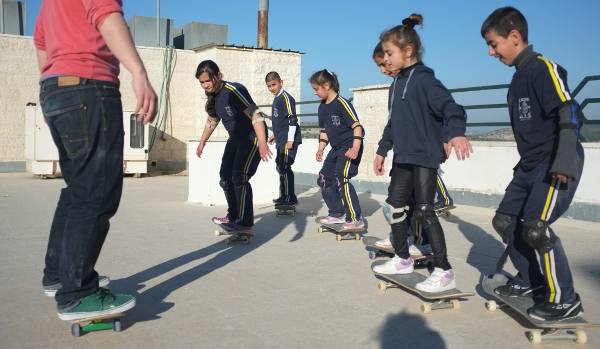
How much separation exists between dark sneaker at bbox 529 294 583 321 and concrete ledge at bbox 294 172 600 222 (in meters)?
4.81

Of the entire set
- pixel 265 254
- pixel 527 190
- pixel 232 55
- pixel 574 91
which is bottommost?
pixel 265 254

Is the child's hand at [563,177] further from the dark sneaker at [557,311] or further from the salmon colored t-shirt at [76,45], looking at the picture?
the salmon colored t-shirt at [76,45]

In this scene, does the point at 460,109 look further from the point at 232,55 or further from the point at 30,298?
the point at 232,55

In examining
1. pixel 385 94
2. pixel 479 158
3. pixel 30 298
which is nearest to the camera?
pixel 30 298

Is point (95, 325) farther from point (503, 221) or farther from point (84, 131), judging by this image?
point (503, 221)

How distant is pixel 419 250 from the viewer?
468 centimetres

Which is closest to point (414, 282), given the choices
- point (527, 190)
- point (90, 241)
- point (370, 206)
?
point (527, 190)

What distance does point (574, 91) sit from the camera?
8.27 metres

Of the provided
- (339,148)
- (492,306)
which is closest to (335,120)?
(339,148)

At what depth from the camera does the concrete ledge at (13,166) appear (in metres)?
14.2

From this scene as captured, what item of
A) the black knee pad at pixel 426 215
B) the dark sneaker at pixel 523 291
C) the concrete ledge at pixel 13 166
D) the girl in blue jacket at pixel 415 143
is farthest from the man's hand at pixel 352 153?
the concrete ledge at pixel 13 166

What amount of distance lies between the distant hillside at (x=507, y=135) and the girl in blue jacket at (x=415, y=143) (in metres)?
4.92

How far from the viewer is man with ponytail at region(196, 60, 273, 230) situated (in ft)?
19.0

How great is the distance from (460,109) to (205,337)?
6.95 ft
